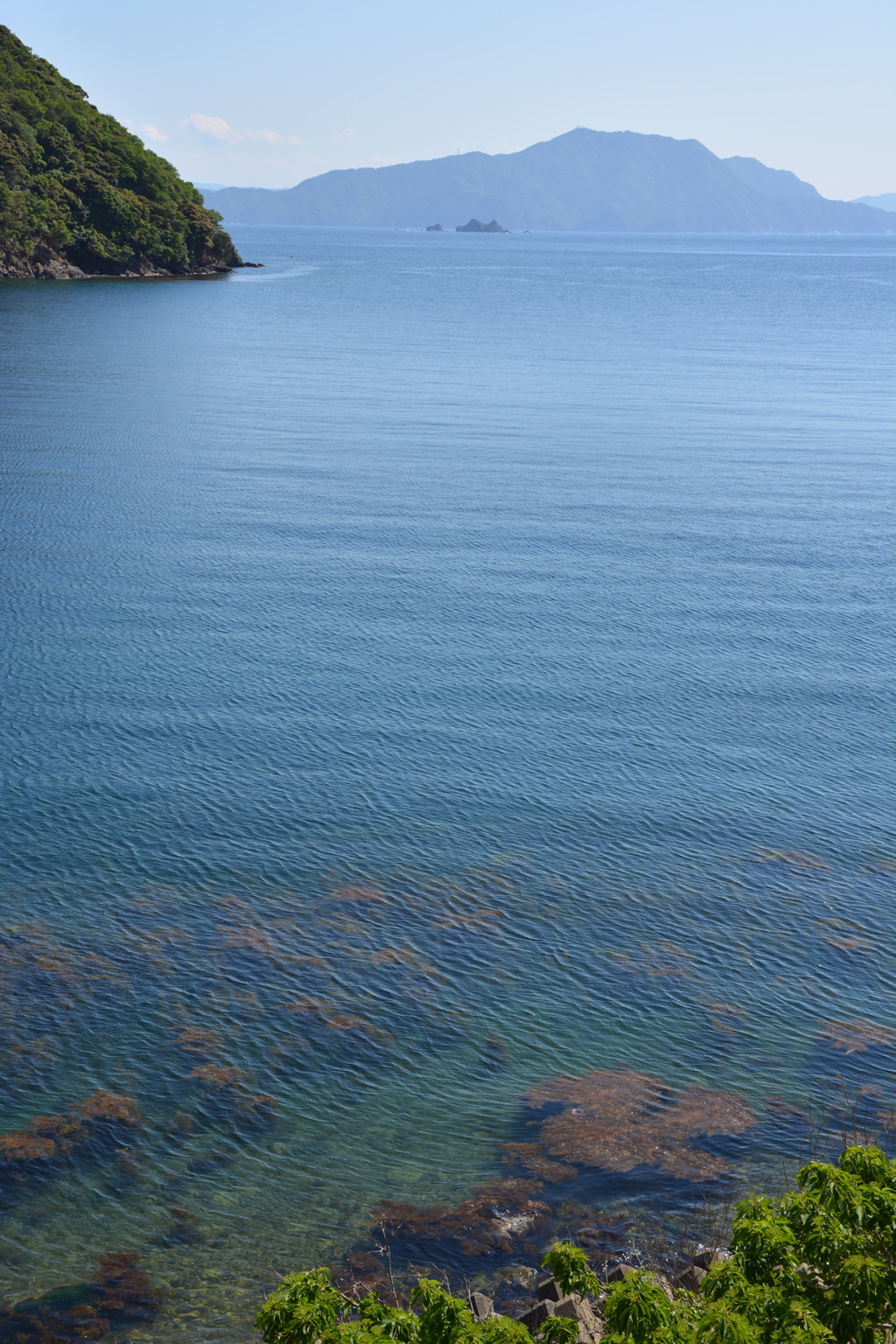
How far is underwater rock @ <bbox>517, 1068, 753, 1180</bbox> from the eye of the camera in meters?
18.6

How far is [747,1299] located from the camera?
11875 millimetres

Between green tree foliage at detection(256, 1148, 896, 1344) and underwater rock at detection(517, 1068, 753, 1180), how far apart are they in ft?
16.8

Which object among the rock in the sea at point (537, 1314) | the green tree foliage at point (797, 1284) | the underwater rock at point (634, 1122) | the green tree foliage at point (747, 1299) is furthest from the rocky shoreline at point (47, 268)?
the green tree foliage at point (797, 1284)

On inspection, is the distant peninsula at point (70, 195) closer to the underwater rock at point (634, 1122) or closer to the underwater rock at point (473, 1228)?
the underwater rock at point (634, 1122)

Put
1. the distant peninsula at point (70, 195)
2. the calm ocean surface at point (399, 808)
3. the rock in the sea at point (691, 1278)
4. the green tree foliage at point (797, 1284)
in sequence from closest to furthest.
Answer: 1. the green tree foliage at point (797, 1284)
2. the rock in the sea at point (691, 1278)
3. the calm ocean surface at point (399, 808)
4. the distant peninsula at point (70, 195)

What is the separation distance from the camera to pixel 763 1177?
18266 mm

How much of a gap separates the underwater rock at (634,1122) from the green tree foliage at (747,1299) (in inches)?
201

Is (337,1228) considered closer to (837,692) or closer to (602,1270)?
(602,1270)

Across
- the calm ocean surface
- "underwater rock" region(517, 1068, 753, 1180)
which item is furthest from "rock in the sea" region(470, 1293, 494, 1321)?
"underwater rock" region(517, 1068, 753, 1180)

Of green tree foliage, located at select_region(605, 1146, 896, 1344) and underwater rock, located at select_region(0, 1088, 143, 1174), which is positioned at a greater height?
green tree foliage, located at select_region(605, 1146, 896, 1344)

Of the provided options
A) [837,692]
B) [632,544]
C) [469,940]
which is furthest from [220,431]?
[469,940]

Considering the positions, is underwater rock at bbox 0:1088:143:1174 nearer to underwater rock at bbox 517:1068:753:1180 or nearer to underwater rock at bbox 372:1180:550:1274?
underwater rock at bbox 372:1180:550:1274

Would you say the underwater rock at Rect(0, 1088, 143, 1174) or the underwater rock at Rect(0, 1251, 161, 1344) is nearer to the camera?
the underwater rock at Rect(0, 1251, 161, 1344)

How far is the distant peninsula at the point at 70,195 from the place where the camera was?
6442 inches
